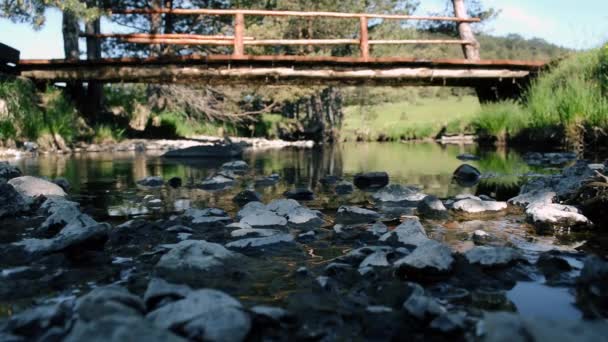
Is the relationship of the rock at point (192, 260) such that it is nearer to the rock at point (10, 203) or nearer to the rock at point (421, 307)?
the rock at point (421, 307)

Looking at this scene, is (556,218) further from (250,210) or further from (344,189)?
(344,189)

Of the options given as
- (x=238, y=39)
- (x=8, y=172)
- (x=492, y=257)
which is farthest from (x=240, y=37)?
(x=492, y=257)

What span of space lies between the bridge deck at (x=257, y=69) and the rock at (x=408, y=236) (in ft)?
23.4

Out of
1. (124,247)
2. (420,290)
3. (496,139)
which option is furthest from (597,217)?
(496,139)

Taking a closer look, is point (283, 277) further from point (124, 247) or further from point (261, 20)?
point (261, 20)

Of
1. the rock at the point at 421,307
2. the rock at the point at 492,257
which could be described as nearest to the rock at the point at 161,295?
the rock at the point at 421,307

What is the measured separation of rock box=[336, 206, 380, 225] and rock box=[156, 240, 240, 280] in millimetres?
854

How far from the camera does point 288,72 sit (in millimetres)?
9086

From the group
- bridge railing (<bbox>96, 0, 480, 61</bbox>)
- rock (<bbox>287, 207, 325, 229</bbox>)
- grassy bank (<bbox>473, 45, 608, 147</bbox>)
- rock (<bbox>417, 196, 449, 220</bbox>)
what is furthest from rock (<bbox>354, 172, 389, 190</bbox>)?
bridge railing (<bbox>96, 0, 480, 61</bbox>)

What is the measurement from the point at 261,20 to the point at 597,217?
1660 centimetres

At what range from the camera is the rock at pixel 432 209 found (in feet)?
8.19

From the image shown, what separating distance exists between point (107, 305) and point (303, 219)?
54.4 inches

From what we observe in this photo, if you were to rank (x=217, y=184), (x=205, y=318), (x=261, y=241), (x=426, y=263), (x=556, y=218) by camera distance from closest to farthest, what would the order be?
(x=205, y=318) → (x=426, y=263) → (x=261, y=241) → (x=556, y=218) → (x=217, y=184)

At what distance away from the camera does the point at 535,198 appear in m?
2.65
